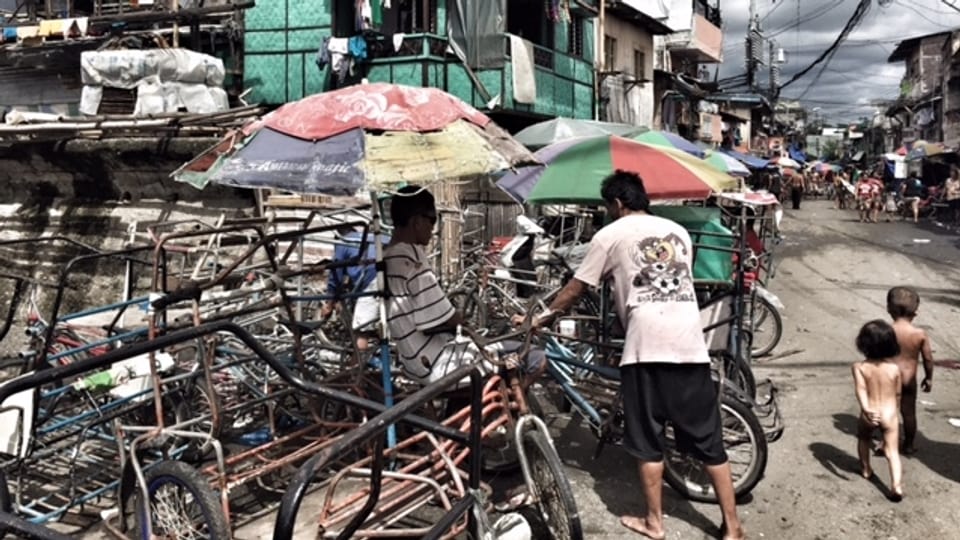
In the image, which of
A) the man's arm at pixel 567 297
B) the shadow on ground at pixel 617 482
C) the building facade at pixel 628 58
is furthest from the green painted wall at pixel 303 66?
the man's arm at pixel 567 297

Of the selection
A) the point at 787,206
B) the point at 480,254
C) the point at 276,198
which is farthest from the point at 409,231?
the point at 787,206

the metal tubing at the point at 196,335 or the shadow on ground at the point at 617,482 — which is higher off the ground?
the metal tubing at the point at 196,335

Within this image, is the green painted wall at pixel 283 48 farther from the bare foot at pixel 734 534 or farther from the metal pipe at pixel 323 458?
the metal pipe at pixel 323 458

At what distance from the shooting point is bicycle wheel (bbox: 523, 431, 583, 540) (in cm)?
368

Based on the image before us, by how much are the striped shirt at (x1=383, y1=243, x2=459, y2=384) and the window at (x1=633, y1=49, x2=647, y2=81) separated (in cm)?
2086

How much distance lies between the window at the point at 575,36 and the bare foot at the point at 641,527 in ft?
52.6

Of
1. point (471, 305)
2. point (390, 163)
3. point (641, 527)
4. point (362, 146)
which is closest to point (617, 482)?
point (641, 527)

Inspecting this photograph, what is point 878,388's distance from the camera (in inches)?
196

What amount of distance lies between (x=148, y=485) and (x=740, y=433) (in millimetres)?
3422

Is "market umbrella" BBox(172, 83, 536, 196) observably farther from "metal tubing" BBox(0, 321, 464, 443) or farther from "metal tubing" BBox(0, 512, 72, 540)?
"metal tubing" BBox(0, 512, 72, 540)

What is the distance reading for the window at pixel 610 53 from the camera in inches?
864

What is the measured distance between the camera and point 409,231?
14.9ft

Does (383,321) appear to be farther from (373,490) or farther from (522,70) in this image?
(522,70)

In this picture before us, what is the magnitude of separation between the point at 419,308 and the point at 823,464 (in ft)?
10.5
